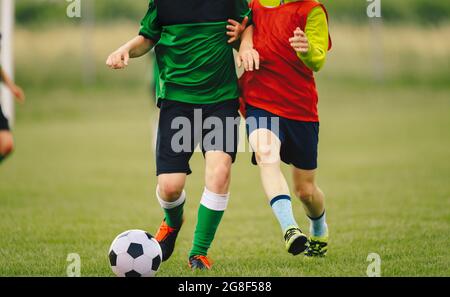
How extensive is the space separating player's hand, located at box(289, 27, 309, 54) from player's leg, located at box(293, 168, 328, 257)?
91cm

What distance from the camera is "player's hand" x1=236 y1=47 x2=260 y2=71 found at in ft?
17.5

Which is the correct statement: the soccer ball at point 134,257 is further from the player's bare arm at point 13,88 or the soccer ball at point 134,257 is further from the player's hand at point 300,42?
the player's hand at point 300,42

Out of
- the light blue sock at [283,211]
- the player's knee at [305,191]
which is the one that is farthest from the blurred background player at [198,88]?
the player's knee at [305,191]

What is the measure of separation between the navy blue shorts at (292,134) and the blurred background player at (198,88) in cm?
14

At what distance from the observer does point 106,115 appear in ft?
75.1

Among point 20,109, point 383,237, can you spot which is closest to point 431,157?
point 383,237

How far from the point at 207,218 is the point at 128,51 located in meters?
1.18

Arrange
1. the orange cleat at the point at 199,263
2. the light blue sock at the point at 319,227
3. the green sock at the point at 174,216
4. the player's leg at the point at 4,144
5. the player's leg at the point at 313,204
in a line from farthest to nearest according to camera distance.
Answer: the player's leg at the point at 4,144 < the light blue sock at the point at 319,227 < the green sock at the point at 174,216 < the player's leg at the point at 313,204 < the orange cleat at the point at 199,263

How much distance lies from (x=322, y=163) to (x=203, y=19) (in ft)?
25.4

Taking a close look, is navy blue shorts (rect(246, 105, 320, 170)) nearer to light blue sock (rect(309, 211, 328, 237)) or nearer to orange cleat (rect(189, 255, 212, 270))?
light blue sock (rect(309, 211, 328, 237))

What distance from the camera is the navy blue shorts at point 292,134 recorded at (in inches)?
217

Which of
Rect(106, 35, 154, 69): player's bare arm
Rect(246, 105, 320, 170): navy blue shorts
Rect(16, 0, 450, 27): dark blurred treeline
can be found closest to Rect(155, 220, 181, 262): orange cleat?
Rect(246, 105, 320, 170): navy blue shorts

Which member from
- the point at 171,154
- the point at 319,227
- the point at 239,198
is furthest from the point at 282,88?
the point at 239,198
